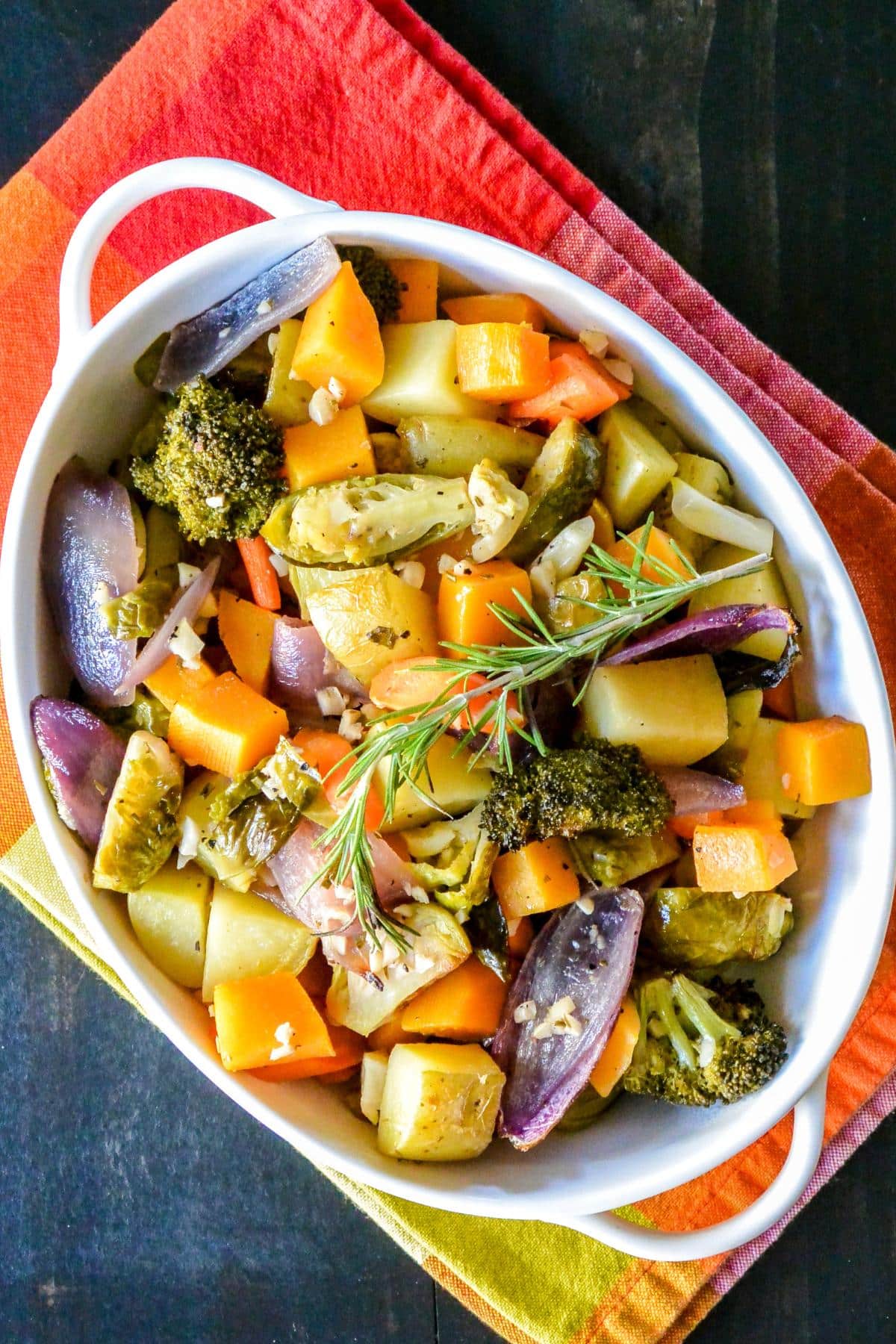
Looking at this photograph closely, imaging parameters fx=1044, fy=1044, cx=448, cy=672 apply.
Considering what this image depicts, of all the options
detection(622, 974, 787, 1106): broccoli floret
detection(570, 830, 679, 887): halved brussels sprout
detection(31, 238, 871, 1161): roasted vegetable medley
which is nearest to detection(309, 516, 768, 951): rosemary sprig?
detection(31, 238, 871, 1161): roasted vegetable medley

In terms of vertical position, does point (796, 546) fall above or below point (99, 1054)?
below

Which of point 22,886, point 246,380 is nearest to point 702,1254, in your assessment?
point 22,886

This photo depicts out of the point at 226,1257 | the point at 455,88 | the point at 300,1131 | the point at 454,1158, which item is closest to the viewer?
the point at 300,1131

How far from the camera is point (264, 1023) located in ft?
6.24

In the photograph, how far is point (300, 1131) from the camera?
1.88 meters

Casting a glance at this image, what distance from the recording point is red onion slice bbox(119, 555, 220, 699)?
6.30ft

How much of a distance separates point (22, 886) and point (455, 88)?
2058mm

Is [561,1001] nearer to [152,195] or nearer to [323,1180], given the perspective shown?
[323,1180]

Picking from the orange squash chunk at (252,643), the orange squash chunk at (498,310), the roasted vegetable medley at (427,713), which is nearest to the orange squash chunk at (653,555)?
the roasted vegetable medley at (427,713)

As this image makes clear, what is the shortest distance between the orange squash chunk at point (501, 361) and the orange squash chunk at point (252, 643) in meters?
0.58

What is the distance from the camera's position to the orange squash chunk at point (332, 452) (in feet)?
6.25

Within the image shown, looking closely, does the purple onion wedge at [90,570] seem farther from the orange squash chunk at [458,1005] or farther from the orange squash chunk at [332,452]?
the orange squash chunk at [458,1005]

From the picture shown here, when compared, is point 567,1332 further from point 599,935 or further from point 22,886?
point 22,886

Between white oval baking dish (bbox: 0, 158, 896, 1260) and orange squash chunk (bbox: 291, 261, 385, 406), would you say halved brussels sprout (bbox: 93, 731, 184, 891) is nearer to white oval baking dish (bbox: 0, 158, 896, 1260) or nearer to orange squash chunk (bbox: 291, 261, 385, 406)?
white oval baking dish (bbox: 0, 158, 896, 1260)
